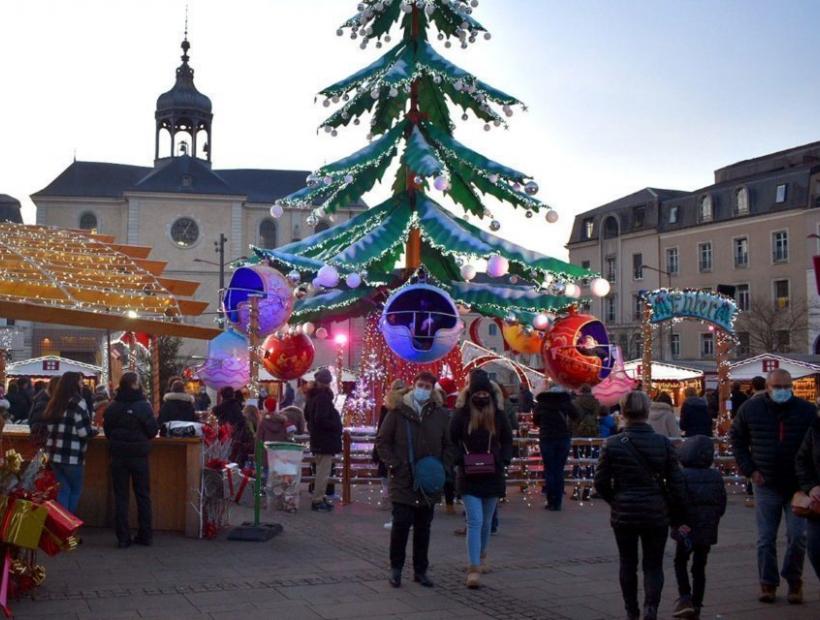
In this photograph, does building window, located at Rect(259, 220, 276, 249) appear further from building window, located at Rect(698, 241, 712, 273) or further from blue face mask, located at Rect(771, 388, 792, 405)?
blue face mask, located at Rect(771, 388, 792, 405)

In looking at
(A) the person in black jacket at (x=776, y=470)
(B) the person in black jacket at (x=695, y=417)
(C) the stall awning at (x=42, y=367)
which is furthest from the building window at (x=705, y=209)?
(A) the person in black jacket at (x=776, y=470)

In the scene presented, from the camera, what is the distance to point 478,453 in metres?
8.43

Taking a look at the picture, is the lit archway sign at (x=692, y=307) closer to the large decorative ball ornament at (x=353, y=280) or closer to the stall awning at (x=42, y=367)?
the large decorative ball ornament at (x=353, y=280)

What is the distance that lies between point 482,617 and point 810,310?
47512 millimetres

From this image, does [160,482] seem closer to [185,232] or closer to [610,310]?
[185,232]

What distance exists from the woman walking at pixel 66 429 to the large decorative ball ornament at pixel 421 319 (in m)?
5.13

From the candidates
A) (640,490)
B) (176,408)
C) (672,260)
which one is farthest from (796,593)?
(672,260)

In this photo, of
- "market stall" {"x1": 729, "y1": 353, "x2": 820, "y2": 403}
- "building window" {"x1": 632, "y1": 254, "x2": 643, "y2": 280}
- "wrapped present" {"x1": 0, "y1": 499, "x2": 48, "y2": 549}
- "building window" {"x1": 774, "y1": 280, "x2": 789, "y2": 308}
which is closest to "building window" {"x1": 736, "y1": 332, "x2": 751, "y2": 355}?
"building window" {"x1": 774, "y1": 280, "x2": 789, "y2": 308}

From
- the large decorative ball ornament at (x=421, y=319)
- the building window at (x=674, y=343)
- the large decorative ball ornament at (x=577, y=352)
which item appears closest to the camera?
the large decorative ball ornament at (x=421, y=319)

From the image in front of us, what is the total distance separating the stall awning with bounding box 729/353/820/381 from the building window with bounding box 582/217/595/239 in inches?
1438

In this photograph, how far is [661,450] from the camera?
6.77m

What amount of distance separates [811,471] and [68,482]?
6.99 m

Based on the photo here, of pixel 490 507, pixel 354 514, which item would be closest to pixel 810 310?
pixel 354 514

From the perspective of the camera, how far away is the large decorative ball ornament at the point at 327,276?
14461mm
